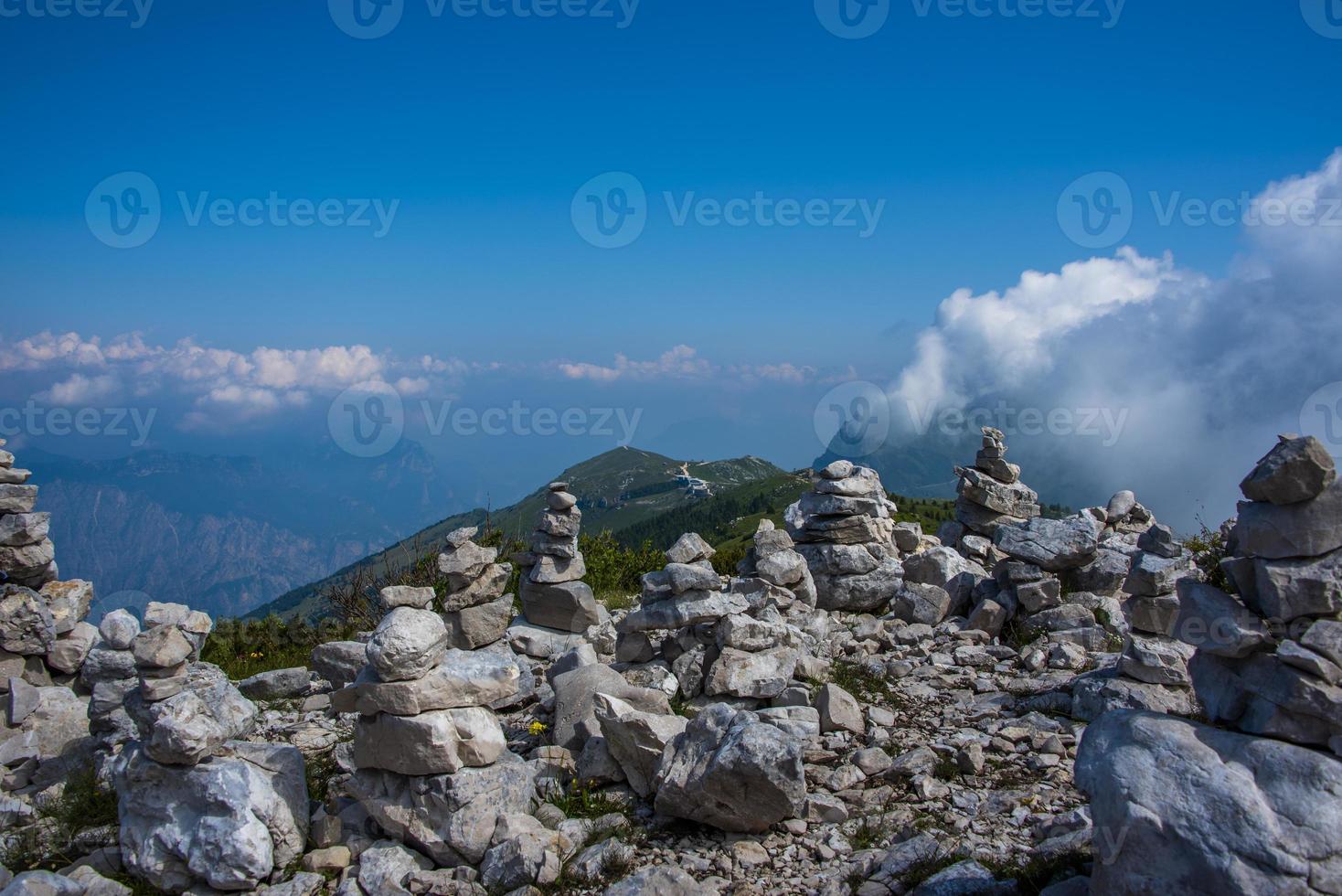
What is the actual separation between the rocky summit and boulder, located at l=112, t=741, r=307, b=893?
0.10 feet

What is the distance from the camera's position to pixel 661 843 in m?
9.38

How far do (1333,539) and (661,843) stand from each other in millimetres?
7542

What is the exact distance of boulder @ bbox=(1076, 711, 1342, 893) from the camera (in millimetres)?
6121

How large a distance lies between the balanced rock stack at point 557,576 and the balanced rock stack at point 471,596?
2.60m

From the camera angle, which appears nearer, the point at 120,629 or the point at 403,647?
the point at 403,647

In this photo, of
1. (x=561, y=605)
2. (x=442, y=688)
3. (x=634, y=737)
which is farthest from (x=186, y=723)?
(x=561, y=605)

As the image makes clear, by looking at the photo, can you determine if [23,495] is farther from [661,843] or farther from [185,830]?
[661,843]

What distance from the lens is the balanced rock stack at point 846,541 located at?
851 inches

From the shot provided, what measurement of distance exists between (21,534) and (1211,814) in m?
18.6

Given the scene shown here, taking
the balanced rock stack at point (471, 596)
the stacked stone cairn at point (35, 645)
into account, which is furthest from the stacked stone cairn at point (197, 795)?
the balanced rock stack at point (471, 596)

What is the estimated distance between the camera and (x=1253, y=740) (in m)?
6.87

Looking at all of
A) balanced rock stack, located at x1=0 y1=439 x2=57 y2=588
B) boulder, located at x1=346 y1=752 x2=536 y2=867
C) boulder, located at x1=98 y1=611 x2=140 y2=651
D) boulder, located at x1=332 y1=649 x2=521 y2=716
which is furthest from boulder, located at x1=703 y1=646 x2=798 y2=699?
balanced rock stack, located at x1=0 y1=439 x2=57 y2=588

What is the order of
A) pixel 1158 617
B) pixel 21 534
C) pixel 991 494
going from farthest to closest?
pixel 991 494 → pixel 21 534 → pixel 1158 617

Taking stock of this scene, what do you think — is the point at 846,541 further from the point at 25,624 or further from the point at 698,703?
the point at 25,624
